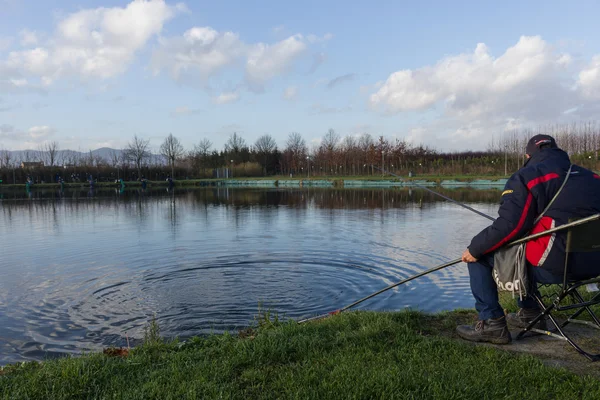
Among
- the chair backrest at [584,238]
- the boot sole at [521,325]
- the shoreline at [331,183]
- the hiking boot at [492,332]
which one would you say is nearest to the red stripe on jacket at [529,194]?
the chair backrest at [584,238]

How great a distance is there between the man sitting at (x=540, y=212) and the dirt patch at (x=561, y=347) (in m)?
0.17

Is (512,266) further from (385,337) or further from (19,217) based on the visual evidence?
(19,217)

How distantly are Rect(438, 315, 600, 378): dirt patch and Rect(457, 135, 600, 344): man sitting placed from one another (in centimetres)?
17

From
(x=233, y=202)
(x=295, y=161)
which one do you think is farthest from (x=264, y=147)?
(x=233, y=202)

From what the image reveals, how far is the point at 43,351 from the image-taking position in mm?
5586

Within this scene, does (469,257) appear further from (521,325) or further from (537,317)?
(521,325)

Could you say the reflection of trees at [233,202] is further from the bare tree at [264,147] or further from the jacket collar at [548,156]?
the bare tree at [264,147]

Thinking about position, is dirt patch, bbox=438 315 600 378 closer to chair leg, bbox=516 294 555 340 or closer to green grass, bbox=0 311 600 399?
chair leg, bbox=516 294 555 340

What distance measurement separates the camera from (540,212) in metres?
3.56

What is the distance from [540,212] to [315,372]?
2151 millimetres

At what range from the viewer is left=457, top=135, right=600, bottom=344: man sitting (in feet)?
11.3

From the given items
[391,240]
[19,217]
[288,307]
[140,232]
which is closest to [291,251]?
[391,240]

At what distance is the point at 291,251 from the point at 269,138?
8555cm

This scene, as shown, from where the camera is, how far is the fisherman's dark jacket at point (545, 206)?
344cm
